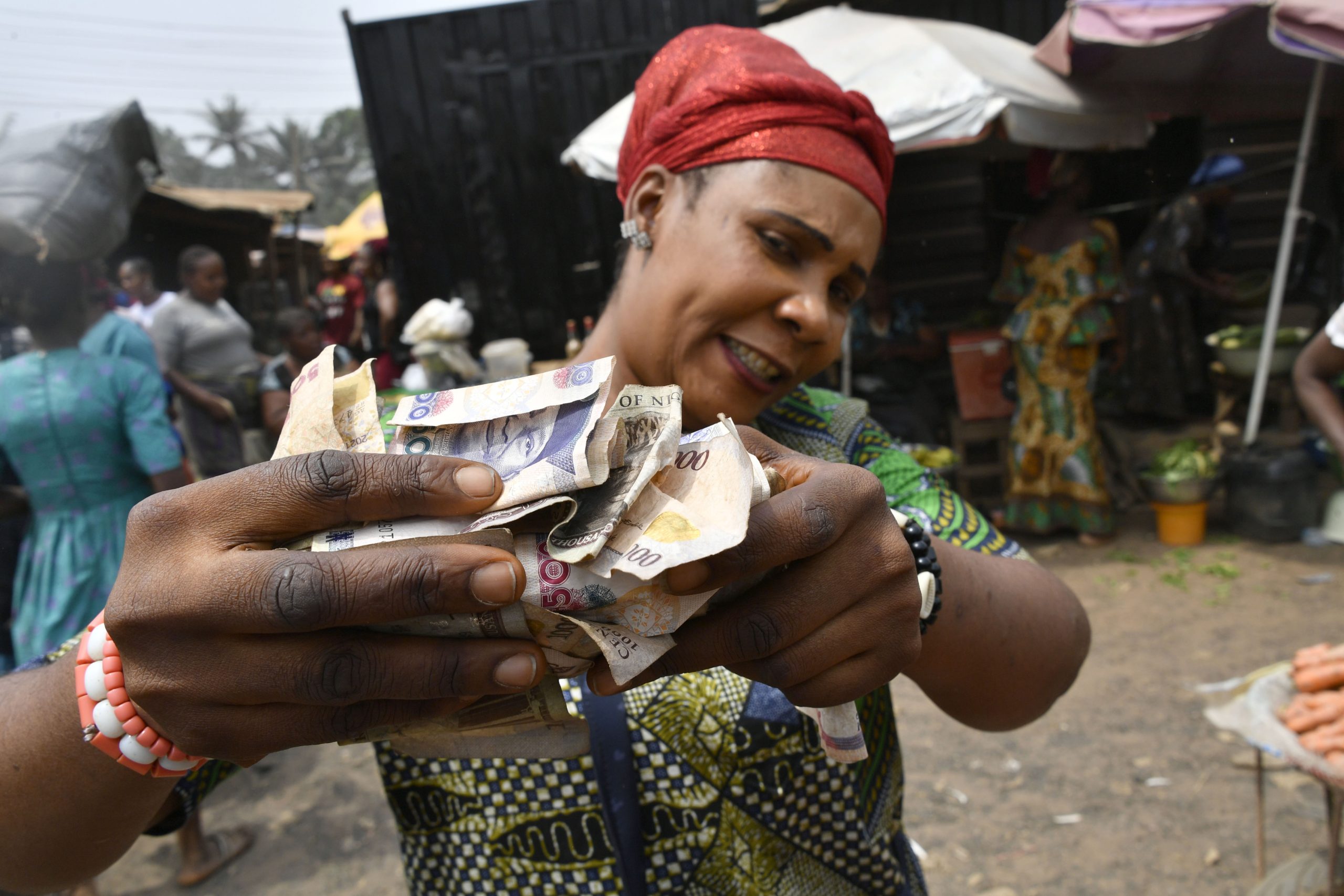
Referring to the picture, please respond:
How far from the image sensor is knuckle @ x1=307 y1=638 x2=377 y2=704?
0.72 metres

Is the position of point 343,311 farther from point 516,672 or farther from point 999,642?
point 516,672

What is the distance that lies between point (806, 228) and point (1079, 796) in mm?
3277

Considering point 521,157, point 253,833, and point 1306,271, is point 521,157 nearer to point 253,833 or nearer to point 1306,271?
point 253,833

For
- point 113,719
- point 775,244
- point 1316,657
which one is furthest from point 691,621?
point 1316,657

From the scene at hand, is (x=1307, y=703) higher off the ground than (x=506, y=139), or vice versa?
(x=506, y=139)

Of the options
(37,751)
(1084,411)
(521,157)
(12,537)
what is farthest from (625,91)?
(37,751)

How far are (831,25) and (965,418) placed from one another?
3.18 metres

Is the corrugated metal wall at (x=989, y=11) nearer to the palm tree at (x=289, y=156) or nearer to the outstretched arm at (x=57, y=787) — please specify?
the outstretched arm at (x=57, y=787)

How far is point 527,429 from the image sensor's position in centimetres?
80

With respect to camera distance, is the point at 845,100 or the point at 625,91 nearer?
the point at 845,100

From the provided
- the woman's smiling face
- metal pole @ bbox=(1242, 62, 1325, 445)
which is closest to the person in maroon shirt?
metal pole @ bbox=(1242, 62, 1325, 445)

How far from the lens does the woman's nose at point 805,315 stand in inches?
53.6

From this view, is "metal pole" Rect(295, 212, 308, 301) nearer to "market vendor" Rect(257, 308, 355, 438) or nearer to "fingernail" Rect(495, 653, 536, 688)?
"market vendor" Rect(257, 308, 355, 438)

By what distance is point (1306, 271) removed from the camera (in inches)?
279
